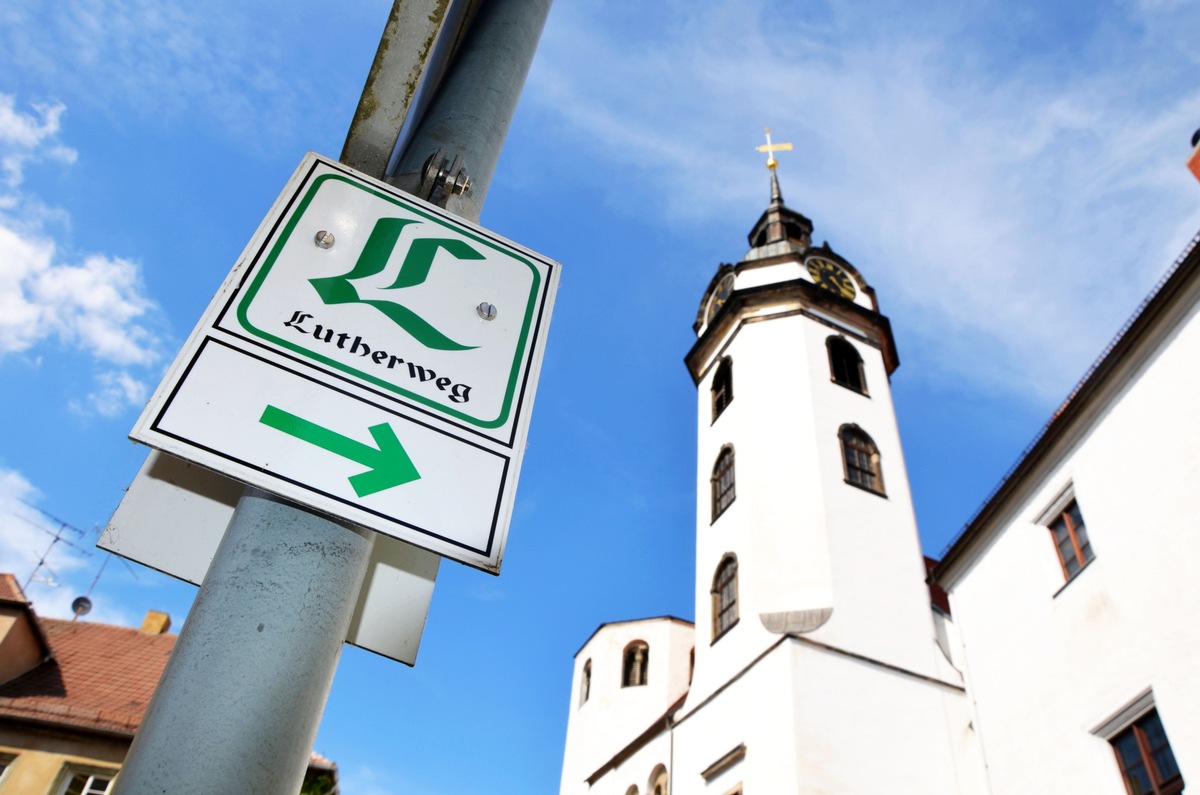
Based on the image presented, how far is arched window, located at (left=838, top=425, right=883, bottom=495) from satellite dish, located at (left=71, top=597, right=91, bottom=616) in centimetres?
2131

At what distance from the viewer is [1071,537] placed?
11.8m

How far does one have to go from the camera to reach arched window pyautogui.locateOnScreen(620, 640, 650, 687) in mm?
22797

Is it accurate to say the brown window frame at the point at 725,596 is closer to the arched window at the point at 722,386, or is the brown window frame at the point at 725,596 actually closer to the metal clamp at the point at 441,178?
the arched window at the point at 722,386

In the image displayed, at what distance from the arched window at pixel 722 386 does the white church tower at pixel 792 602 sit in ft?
0.28

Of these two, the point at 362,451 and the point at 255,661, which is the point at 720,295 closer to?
the point at 362,451

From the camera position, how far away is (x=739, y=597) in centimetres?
1706

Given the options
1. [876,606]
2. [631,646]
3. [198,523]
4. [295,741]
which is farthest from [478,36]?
[631,646]

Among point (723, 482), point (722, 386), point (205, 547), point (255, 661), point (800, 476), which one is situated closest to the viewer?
point (255, 661)

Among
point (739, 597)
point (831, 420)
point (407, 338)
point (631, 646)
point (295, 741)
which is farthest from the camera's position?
point (631, 646)

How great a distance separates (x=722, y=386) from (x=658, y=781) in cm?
993

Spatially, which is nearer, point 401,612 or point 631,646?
point 401,612

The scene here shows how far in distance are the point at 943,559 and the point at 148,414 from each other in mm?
14653

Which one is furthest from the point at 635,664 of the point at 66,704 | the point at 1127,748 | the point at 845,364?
the point at 1127,748

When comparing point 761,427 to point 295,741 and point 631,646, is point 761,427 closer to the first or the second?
point 631,646
